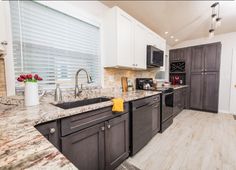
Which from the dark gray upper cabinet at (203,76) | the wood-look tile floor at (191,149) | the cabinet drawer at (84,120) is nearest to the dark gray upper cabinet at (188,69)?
the dark gray upper cabinet at (203,76)

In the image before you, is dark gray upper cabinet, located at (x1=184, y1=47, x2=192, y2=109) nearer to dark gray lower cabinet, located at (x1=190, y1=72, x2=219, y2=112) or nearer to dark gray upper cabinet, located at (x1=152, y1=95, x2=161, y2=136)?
dark gray lower cabinet, located at (x1=190, y1=72, x2=219, y2=112)

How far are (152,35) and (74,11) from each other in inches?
72.4

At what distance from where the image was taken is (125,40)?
6.81ft

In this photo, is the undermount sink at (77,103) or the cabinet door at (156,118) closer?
the undermount sink at (77,103)

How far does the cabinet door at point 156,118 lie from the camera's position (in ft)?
7.14

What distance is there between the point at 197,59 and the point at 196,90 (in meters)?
1.03

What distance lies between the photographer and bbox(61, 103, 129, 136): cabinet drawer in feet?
3.12

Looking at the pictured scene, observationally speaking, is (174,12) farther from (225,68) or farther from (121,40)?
(225,68)

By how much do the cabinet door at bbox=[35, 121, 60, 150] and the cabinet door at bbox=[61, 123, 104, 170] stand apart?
57 mm

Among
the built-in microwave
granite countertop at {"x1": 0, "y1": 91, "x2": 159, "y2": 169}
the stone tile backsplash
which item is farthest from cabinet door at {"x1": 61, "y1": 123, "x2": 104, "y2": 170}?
the built-in microwave

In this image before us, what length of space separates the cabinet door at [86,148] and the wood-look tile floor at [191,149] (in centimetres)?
67

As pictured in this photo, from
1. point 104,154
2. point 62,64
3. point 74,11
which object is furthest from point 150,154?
point 74,11

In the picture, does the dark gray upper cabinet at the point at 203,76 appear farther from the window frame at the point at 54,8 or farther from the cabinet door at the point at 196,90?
the window frame at the point at 54,8

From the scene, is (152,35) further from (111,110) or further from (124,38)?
(111,110)
